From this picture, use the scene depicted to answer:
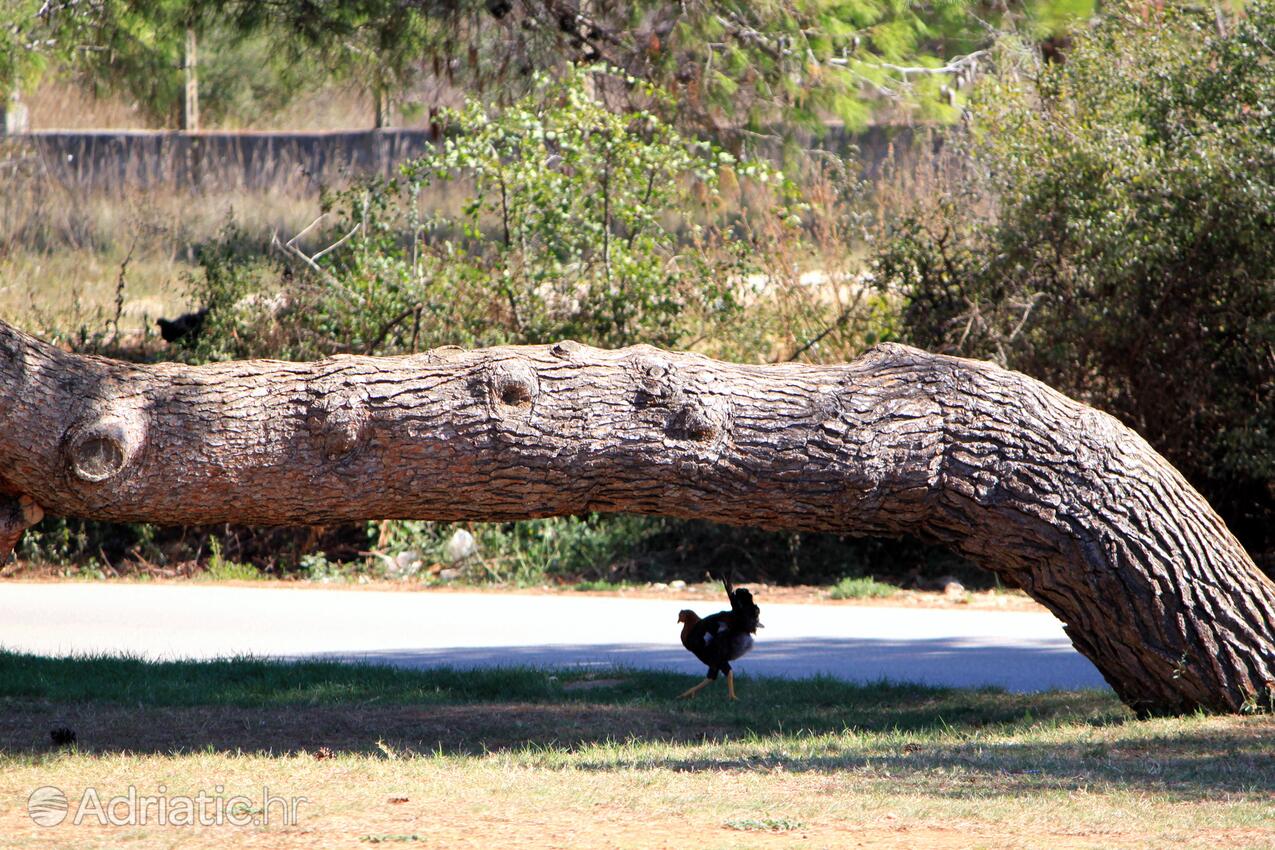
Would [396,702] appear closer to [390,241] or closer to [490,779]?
[490,779]

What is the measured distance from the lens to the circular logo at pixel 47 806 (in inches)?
193

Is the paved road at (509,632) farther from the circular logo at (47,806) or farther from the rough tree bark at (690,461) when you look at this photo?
the circular logo at (47,806)

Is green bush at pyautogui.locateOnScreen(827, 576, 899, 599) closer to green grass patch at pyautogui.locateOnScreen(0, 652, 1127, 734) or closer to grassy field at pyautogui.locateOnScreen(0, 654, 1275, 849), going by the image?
green grass patch at pyautogui.locateOnScreen(0, 652, 1127, 734)

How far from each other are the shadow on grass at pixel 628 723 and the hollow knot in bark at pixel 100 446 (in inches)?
50.8

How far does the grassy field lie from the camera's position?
185 inches

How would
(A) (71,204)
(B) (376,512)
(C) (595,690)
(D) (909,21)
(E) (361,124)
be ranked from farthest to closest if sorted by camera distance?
(E) (361,124) < (A) (71,204) < (D) (909,21) < (C) (595,690) < (B) (376,512)

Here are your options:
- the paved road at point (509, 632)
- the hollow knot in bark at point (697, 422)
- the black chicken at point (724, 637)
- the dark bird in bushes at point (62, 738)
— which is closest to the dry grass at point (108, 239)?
the paved road at point (509, 632)

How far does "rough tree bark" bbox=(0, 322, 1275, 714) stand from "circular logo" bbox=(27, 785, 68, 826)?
126 centimetres

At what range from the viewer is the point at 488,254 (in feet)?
51.1

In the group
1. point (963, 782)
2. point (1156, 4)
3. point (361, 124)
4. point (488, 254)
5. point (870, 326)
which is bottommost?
point (963, 782)

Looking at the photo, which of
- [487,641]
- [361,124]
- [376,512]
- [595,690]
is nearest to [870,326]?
[487,641]

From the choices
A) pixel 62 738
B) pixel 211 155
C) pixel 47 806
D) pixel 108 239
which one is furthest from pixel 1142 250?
pixel 211 155

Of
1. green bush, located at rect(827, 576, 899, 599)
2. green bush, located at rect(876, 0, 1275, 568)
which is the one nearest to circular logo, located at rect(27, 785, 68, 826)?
green bush, located at rect(827, 576, 899, 599)

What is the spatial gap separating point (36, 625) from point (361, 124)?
2444 cm
